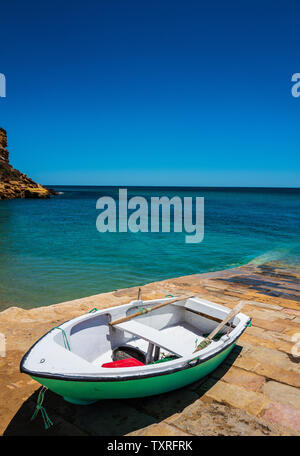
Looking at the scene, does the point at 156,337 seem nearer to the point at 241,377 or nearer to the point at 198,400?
the point at 198,400

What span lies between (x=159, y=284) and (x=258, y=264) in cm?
648

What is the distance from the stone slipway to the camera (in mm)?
3658

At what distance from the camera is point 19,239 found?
19719 mm

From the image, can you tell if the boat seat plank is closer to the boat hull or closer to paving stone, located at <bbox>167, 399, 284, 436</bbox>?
the boat hull

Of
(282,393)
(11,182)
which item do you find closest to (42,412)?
(282,393)

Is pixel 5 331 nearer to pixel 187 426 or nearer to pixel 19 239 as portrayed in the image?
pixel 187 426

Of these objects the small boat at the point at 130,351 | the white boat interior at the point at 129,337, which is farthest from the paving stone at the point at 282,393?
the white boat interior at the point at 129,337

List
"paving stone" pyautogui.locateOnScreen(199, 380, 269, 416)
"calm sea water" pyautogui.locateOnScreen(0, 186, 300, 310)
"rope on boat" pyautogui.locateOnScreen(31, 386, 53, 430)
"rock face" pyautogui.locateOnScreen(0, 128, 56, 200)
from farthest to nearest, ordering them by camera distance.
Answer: "rock face" pyautogui.locateOnScreen(0, 128, 56, 200) → "calm sea water" pyautogui.locateOnScreen(0, 186, 300, 310) → "paving stone" pyautogui.locateOnScreen(199, 380, 269, 416) → "rope on boat" pyautogui.locateOnScreen(31, 386, 53, 430)

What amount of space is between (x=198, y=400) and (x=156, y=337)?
0.98 meters

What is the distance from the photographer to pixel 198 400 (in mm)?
4145

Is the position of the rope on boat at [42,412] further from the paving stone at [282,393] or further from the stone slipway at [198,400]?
the paving stone at [282,393]

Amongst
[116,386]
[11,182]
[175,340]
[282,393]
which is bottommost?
[282,393]

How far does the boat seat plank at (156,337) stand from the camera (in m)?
4.14

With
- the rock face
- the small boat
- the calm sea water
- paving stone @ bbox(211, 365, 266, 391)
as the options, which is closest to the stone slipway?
paving stone @ bbox(211, 365, 266, 391)
